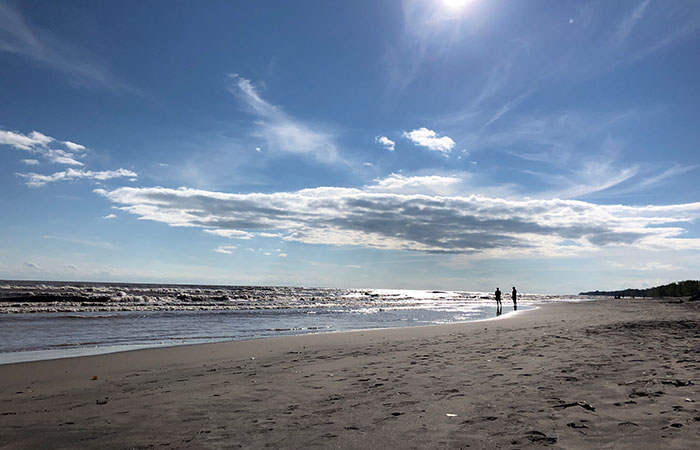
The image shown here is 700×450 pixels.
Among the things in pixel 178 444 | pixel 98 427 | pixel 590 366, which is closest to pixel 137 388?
pixel 98 427

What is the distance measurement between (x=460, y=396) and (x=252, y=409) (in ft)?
10.3

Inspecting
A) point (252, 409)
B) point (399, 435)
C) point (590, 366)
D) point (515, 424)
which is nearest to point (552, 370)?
point (590, 366)

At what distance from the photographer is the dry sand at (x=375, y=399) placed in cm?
481

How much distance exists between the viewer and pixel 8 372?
10.1 m

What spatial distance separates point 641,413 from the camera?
523 cm

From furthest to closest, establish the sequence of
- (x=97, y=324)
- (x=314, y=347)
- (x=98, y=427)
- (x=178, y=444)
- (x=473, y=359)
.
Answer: (x=97, y=324) < (x=314, y=347) < (x=473, y=359) < (x=98, y=427) < (x=178, y=444)

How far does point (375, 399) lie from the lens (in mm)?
6520

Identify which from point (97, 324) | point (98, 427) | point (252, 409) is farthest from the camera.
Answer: point (97, 324)

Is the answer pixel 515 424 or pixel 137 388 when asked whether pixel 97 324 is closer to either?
pixel 137 388

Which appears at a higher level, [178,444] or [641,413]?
[641,413]

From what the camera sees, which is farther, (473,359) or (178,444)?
(473,359)

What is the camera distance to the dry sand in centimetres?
481

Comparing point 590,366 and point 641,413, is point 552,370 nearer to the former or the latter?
point 590,366

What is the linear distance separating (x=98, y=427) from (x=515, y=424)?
536 centimetres
